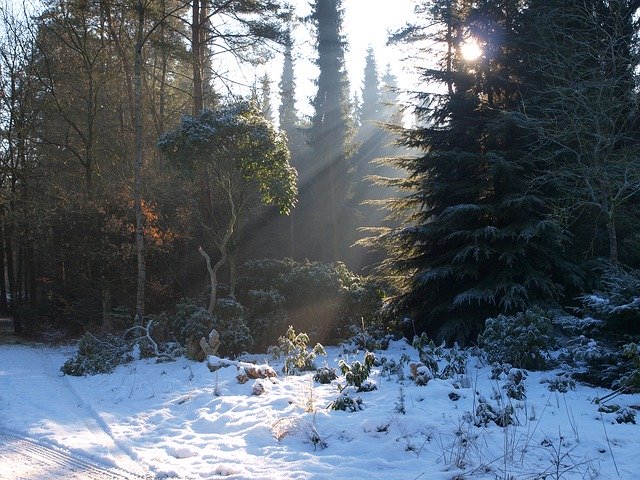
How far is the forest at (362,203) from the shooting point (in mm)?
8867

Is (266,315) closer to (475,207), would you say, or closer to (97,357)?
(97,357)

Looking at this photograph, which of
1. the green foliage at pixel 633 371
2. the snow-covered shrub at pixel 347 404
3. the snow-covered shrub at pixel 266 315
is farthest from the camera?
the snow-covered shrub at pixel 266 315

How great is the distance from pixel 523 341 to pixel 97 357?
23.9 feet

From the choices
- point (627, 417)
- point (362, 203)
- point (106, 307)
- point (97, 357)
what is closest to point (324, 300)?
point (362, 203)

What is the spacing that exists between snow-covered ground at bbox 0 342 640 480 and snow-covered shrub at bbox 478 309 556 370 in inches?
10.1

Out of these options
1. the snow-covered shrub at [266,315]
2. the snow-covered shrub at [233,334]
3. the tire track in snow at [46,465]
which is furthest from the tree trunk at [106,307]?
the tire track in snow at [46,465]

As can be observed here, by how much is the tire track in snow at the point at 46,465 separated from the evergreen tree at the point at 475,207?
6.58 m

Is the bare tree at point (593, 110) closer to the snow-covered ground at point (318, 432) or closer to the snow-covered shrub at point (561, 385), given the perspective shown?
the snow-covered shrub at point (561, 385)

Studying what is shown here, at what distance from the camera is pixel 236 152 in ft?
33.1

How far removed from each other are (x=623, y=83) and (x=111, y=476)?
Result: 9.66 meters

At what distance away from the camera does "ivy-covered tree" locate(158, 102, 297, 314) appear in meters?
9.87


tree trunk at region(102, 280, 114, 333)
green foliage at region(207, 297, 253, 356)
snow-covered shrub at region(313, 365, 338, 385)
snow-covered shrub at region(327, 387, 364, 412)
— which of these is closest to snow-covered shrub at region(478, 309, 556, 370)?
snow-covered shrub at region(313, 365, 338, 385)

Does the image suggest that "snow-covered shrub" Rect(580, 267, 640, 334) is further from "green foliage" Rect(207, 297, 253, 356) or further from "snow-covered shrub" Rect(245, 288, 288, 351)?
"snow-covered shrub" Rect(245, 288, 288, 351)

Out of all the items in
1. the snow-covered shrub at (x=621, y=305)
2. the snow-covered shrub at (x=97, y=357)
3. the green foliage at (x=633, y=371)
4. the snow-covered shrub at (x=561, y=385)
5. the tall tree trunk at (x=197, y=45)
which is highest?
the tall tree trunk at (x=197, y=45)
